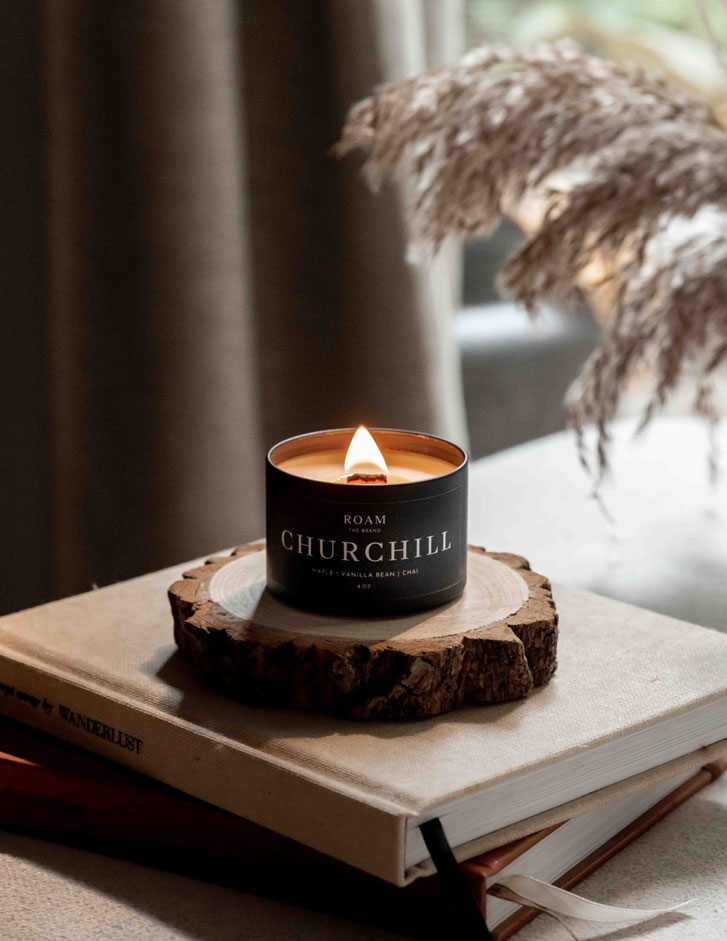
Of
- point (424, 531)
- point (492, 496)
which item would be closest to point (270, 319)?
point (492, 496)

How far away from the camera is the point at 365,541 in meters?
0.50

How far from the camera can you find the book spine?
414 millimetres

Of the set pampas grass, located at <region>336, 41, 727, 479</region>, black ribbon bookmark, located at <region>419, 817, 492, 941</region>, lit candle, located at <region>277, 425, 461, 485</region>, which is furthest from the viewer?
pampas grass, located at <region>336, 41, 727, 479</region>

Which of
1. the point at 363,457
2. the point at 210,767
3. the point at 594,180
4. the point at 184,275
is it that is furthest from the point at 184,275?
the point at 210,767

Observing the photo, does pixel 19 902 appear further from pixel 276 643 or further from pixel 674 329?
pixel 674 329

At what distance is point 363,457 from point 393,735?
0.15 meters

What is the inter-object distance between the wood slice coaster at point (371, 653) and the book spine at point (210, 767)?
0.12 ft

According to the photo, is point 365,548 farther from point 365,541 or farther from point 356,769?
point 356,769

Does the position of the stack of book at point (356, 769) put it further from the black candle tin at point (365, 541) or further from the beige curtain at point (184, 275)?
the beige curtain at point (184, 275)

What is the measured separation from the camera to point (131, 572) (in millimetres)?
1131

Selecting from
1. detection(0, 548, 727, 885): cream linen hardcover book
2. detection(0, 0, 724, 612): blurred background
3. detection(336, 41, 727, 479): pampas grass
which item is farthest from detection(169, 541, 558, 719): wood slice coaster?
detection(0, 0, 724, 612): blurred background

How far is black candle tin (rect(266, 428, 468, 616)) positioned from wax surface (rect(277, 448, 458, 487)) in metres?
0.05

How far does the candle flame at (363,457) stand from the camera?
0.54 metres

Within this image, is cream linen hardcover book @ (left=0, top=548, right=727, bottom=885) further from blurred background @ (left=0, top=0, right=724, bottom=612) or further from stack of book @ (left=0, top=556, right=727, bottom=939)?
blurred background @ (left=0, top=0, right=724, bottom=612)
